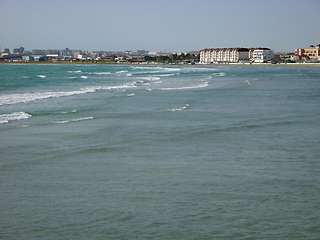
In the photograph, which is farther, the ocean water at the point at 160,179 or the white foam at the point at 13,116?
the white foam at the point at 13,116

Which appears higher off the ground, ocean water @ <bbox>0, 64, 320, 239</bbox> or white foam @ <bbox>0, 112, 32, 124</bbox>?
white foam @ <bbox>0, 112, 32, 124</bbox>

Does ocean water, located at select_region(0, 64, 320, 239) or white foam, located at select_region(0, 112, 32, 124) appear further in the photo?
white foam, located at select_region(0, 112, 32, 124)

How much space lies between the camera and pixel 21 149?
1084 cm

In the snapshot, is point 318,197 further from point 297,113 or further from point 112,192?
point 297,113

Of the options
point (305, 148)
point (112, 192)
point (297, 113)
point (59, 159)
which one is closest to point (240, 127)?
point (305, 148)

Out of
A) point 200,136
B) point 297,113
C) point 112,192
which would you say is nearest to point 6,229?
point 112,192

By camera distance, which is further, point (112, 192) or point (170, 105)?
point (170, 105)

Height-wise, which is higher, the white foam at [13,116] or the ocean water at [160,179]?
the white foam at [13,116]

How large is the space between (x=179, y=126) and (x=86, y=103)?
9576 mm

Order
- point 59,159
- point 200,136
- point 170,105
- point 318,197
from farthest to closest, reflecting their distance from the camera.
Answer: point 170,105
point 200,136
point 59,159
point 318,197

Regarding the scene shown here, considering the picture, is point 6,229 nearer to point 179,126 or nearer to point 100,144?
point 100,144

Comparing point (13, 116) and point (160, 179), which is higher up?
point (13, 116)

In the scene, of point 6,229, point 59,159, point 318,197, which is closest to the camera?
point 6,229

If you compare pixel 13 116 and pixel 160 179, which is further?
pixel 13 116
